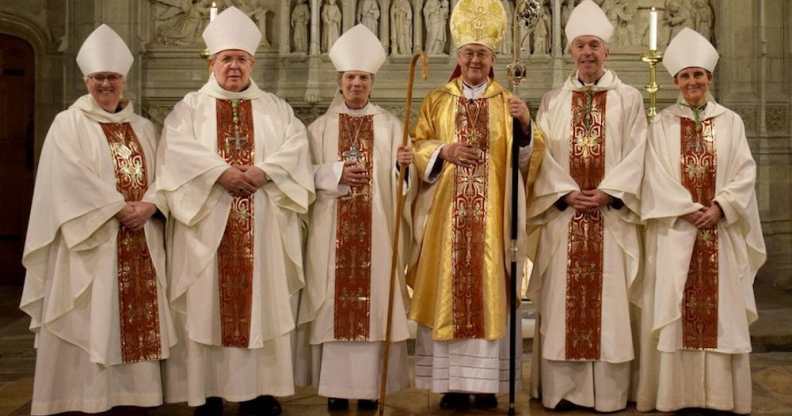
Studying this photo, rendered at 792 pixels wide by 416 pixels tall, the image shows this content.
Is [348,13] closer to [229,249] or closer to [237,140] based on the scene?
[237,140]

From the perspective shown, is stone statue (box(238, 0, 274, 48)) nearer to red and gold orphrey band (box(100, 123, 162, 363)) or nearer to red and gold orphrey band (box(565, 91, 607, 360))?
red and gold orphrey band (box(100, 123, 162, 363))

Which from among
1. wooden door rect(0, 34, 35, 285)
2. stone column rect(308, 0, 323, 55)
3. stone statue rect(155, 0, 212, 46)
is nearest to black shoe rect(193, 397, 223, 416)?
stone column rect(308, 0, 323, 55)

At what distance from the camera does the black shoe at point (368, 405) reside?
513cm

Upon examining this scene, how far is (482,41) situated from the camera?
491cm

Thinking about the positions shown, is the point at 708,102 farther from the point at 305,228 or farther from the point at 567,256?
the point at 305,228

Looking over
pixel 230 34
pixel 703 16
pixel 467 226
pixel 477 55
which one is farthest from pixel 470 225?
pixel 703 16

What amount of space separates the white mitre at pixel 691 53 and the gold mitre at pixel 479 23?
90 cm

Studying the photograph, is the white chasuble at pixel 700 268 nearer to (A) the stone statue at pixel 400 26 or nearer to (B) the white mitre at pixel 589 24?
(B) the white mitre at pixel 589 24

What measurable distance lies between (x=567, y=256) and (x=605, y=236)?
0.22 meters

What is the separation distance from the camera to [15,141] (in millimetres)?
9664

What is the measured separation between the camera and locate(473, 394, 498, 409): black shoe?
5.10 metres

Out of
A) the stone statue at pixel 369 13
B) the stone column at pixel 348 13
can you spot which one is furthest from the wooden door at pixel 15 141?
the stone statue at pixel 369 13

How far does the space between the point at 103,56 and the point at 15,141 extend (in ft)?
17.7

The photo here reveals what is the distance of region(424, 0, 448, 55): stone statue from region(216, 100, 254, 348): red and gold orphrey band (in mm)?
4704
